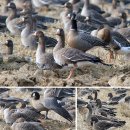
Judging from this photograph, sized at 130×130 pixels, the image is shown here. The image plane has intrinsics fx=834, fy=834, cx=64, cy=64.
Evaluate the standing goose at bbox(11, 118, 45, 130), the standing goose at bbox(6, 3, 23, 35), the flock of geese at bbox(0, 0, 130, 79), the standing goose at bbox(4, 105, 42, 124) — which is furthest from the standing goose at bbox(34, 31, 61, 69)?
the standing goose at bbox(6, 3, 23, 35)

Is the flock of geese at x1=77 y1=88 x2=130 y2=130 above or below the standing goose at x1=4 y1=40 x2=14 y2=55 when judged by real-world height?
below

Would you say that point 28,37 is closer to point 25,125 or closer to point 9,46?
point 9,46

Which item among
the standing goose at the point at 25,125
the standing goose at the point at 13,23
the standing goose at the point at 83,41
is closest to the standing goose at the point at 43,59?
the standing goose at the point at 83,41

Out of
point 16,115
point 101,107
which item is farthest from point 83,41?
point 16,115

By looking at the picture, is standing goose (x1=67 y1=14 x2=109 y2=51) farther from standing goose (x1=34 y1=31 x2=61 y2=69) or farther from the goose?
the goose

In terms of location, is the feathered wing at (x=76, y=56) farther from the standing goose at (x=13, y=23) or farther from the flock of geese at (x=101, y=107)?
the standing goose at (x=13, y=23)
